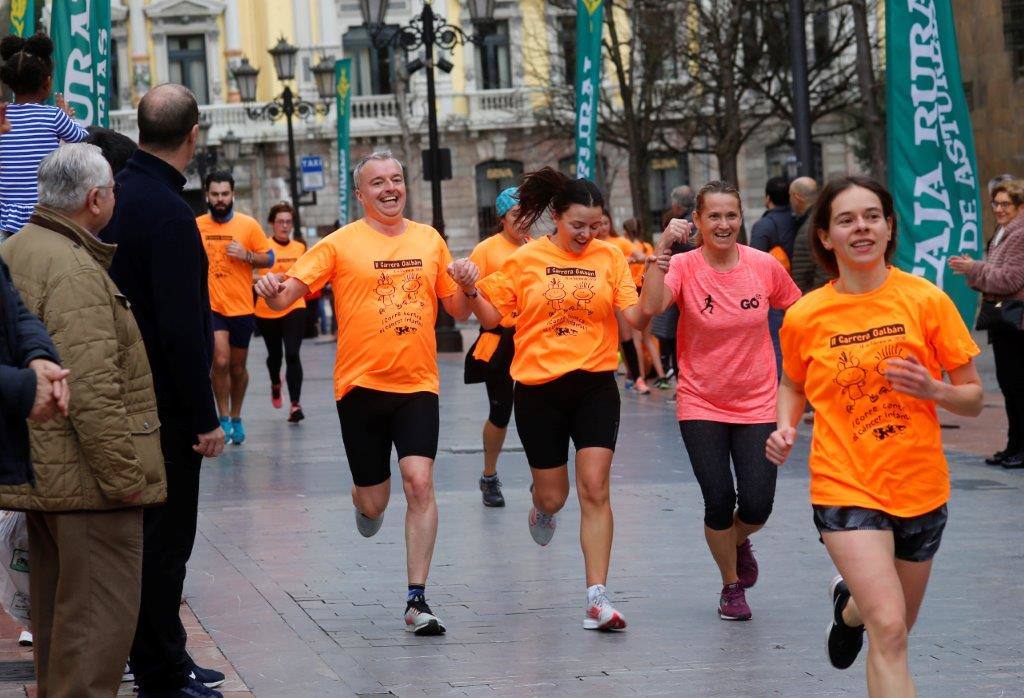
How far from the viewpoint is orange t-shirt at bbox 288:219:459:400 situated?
7547mm

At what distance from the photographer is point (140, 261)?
5957 millimetres

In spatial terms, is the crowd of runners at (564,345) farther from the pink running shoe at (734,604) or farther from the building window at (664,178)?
the building window at (664,178)

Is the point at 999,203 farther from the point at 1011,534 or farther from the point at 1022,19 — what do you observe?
the point at 1022,19

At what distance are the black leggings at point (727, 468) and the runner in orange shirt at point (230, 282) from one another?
7164 mm

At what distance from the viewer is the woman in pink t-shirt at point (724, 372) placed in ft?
23.9

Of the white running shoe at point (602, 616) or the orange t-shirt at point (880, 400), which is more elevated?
the orange t-shirt at point (880, 400)

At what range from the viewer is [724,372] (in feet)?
24.1

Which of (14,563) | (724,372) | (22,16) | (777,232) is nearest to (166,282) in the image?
(14,563)

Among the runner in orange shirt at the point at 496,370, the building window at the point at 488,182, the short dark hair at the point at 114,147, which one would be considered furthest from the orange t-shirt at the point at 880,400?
the building window at the point at 488,182

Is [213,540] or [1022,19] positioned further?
[1022,19]

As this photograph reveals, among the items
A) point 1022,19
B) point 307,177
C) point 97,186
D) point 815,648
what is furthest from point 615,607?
point 307,177

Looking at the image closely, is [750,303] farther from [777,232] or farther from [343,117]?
[343,117]

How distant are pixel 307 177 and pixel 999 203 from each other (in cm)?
2961

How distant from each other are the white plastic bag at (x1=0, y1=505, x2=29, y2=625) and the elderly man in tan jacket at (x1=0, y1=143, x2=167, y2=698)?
2.58 feet
